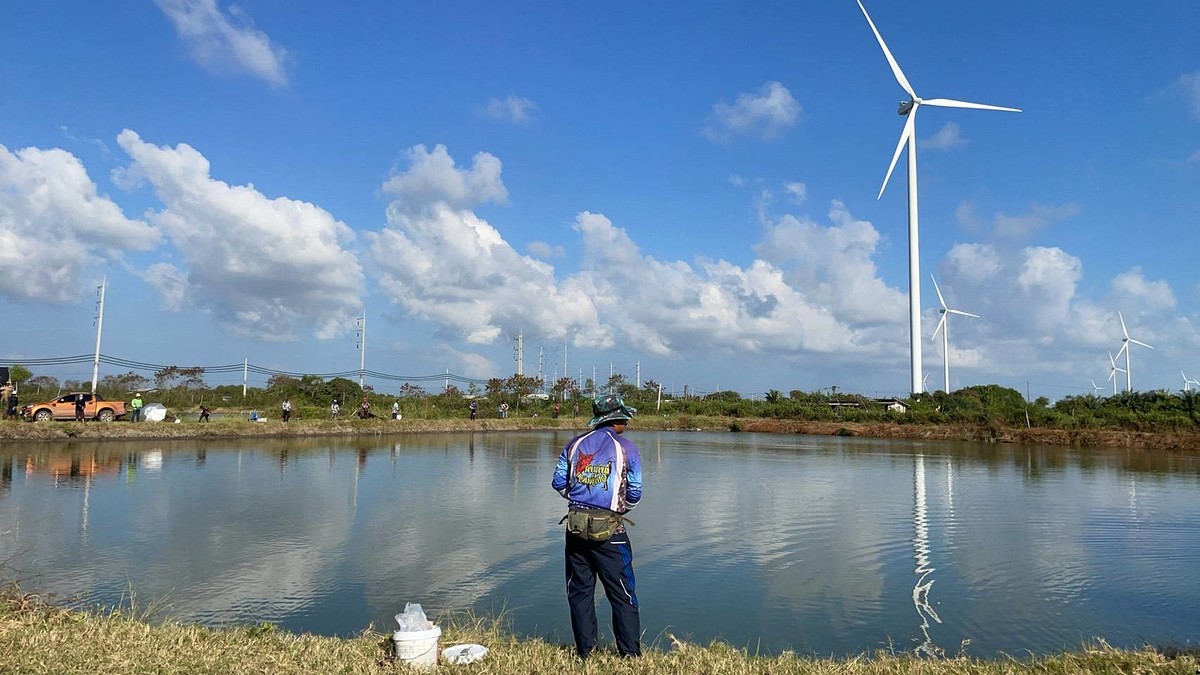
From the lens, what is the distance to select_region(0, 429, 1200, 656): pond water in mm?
6836

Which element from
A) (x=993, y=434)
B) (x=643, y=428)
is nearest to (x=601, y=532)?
(x=993, y=434)

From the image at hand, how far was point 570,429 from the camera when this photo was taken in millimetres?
43219

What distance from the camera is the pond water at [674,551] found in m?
6.84

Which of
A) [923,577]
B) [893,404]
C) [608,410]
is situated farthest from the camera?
[893,404]

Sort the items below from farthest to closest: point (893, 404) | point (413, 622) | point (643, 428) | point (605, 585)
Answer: point (893, 404), point (643, 428), point (605, 585), point (413, 622)

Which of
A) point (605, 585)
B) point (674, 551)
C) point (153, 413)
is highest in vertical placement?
point (153, 413)

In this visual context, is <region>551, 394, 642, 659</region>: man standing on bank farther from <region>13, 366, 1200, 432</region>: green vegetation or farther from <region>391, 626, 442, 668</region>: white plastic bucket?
<region>13, 366, 1200, 432</region>: green vegetation

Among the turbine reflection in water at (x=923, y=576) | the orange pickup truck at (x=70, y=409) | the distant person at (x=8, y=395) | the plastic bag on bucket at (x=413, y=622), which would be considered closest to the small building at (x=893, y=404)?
the turbine reflection in water at (x=923, y=576)

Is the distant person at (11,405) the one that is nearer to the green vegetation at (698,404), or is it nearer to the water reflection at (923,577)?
the green vegetation at (698,404)

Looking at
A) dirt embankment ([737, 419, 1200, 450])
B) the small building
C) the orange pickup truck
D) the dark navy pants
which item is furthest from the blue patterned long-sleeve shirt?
the small building

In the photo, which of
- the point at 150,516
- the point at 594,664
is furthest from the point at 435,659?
the point at 150,516

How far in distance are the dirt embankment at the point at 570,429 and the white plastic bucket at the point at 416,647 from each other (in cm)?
2690

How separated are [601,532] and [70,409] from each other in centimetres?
3176

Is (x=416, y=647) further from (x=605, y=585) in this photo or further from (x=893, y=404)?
(x=893, y=404)
